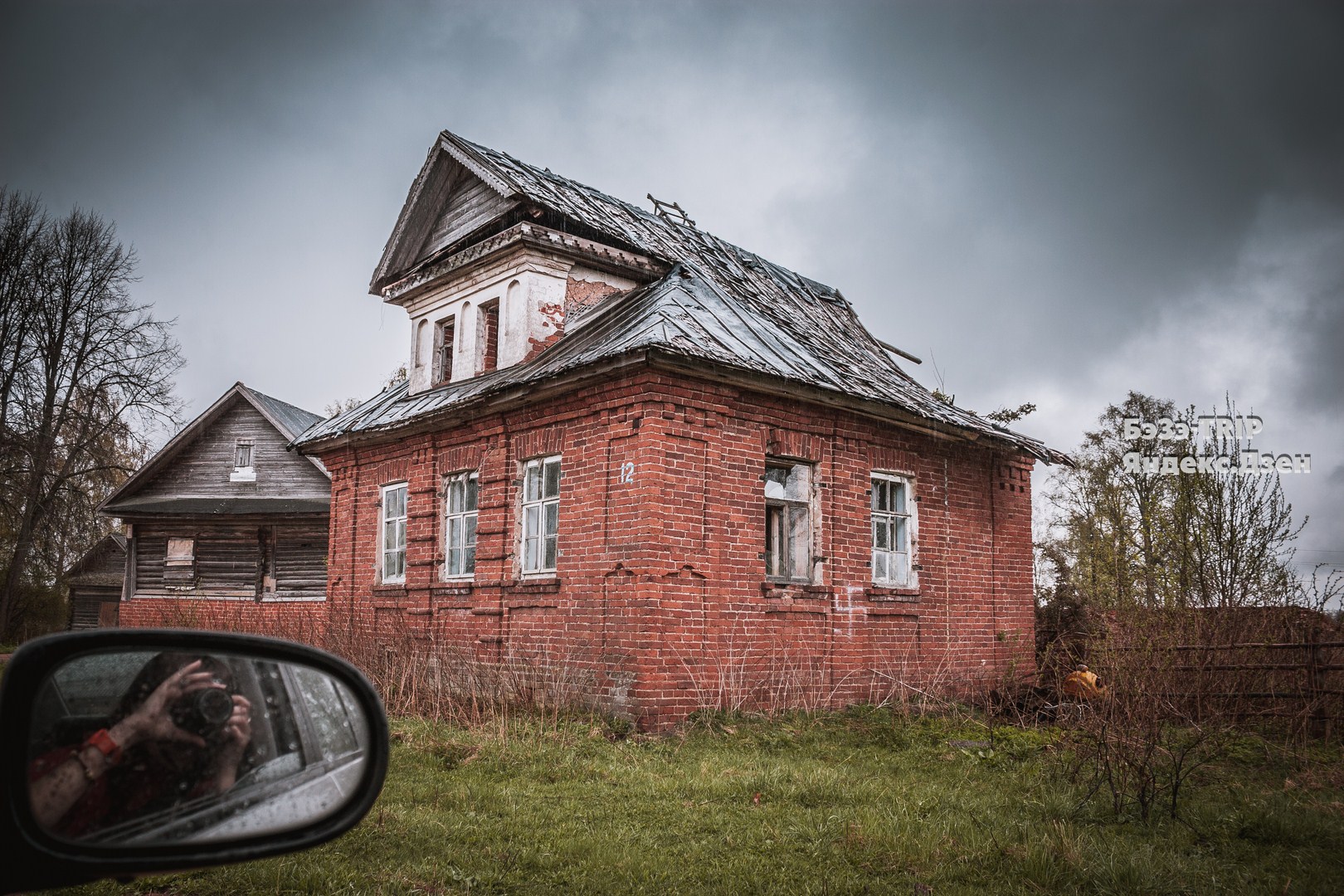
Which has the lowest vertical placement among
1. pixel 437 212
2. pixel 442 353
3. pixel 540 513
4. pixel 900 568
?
pixel 900 568

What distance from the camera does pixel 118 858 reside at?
1.38 m

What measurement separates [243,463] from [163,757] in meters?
27.8

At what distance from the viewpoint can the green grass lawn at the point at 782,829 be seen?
499cm

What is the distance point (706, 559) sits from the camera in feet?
34.7

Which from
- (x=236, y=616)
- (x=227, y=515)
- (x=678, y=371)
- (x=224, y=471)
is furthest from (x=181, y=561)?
(x=678, y=371)

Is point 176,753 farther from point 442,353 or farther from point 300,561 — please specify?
point 300,561

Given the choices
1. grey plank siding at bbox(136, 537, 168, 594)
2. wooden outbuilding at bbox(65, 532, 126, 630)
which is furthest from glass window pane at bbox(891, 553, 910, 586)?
wooden outbuilding at bbox(65, 532, 126, 630)

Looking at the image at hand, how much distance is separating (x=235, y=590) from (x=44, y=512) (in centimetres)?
723

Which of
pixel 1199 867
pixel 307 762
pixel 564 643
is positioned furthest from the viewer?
pixel 564 643

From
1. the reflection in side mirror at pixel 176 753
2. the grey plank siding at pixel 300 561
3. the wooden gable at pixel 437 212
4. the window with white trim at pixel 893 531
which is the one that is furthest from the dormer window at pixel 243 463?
the reflection in side mirror at pixel 176 753

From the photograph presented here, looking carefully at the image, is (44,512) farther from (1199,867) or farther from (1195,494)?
(1199,867)

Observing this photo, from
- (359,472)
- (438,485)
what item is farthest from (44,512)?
(438,485)

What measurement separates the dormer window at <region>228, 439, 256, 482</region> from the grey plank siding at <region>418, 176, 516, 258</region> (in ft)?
43.1

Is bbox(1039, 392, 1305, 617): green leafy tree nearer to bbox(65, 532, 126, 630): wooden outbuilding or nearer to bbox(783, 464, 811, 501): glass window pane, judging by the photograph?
bbox(783, 464, 811, 501): glass window pane
